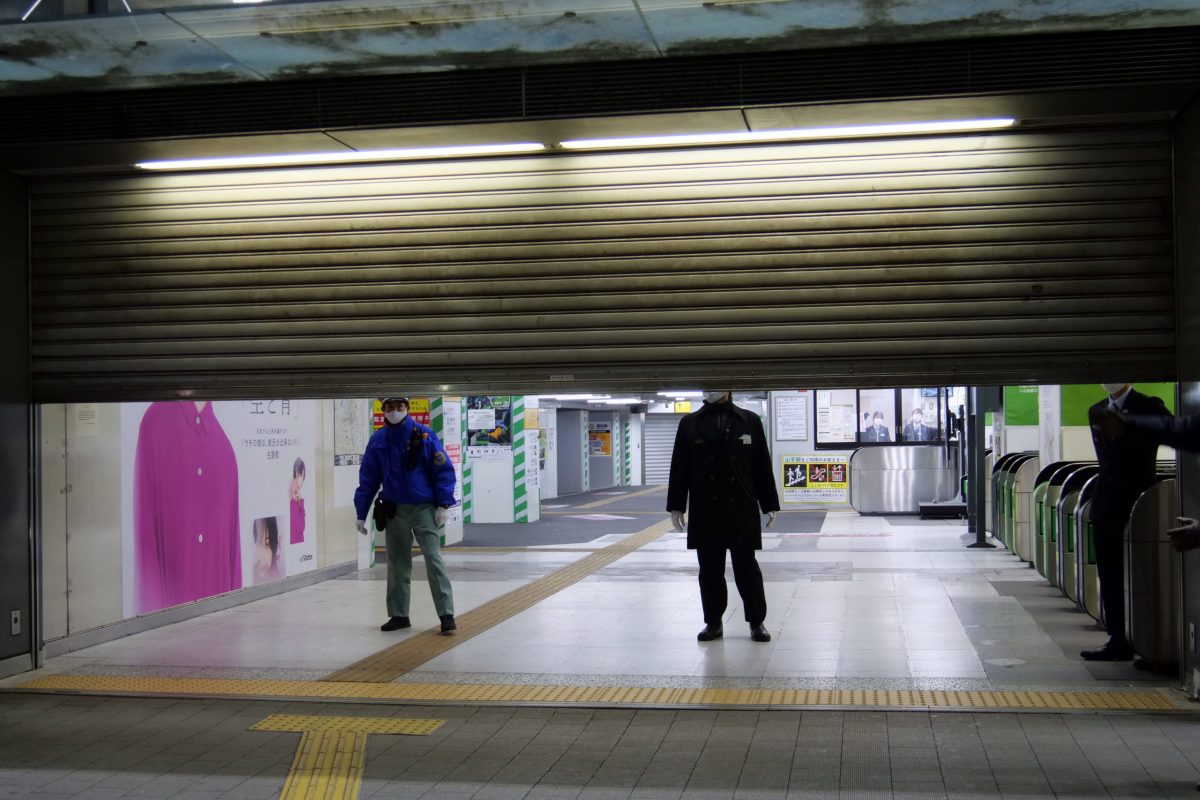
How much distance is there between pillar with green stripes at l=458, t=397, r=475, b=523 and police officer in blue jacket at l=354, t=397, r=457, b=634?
35.7 feet

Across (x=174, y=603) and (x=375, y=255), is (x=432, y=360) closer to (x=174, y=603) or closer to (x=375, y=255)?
(x=375, y=255)

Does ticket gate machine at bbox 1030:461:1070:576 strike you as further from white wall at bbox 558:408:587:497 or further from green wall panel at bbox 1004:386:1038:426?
white wall at bbox 558:408:587:497

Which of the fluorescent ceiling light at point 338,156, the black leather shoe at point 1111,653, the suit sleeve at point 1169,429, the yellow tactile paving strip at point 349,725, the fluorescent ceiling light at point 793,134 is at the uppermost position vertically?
the fluorescent ceiling light at point 338,156

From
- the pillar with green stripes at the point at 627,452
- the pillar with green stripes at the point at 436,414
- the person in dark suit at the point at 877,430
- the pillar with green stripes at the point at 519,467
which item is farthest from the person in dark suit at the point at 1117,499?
the pillar with green stripes at the point at 627,452

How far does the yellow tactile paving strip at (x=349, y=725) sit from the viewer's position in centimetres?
550

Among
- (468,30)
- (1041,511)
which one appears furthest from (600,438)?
(468,30)

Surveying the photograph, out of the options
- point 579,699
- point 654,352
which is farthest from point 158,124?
point 579,699

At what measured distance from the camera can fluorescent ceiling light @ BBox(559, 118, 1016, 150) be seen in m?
5.93

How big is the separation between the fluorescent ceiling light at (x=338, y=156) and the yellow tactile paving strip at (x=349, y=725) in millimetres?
2907

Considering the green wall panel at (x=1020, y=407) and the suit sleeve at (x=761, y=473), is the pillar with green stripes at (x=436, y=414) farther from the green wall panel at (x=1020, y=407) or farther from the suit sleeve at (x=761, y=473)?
the suit sleeve at (x=761, y=473)

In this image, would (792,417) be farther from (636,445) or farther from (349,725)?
(636,445)

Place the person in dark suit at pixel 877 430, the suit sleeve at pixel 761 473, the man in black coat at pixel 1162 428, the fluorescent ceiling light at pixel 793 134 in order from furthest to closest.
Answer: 1. the person in dark suit at pixel 877 430
2. the suit sleeve at pixel 761 473
3. the fluorescent ceiling light at pixel 793 134
4. the man in black coat at pixel 1162 428

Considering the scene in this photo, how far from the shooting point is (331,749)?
5.20 metres

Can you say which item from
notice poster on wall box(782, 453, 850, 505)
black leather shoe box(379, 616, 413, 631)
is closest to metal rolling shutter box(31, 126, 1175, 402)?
black leather shoe box(379, 616, 413, 631)
